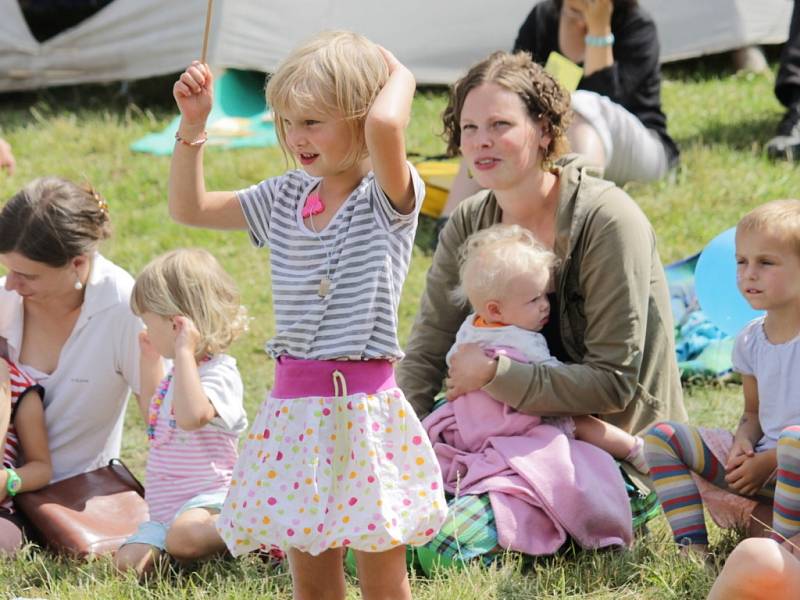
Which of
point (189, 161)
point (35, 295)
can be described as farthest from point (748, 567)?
point (35, 295)

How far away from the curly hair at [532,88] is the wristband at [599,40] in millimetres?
2258

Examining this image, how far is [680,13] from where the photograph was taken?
26.2 feet

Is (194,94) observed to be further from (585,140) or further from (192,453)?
(585,140)

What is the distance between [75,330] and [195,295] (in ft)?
1.67

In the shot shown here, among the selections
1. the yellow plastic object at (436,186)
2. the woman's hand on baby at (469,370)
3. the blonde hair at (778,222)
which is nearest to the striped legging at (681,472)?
the woman's hand on baby at (469,370)

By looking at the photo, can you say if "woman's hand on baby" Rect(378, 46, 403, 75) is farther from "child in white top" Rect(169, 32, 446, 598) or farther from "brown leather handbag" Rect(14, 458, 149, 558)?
"brown leather handbag" Rect(14, 458, 149, 558)

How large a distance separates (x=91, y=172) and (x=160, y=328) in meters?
3.66

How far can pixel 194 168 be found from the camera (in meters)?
2.61

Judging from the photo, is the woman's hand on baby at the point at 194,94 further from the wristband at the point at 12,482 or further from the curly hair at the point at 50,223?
the wristband at the point at 12,482

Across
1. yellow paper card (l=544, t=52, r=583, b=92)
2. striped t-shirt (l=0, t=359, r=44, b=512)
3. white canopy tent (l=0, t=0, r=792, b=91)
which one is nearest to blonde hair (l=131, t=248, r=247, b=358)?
striped t-shirt (l=0, t=359, r=44, b=512)

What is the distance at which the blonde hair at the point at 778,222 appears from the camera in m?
3.02

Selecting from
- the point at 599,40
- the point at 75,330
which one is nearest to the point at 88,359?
the point at 75,330

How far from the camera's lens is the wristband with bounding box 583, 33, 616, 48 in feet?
19.1

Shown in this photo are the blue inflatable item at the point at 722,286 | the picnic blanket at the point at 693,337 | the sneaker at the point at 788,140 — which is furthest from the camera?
the sneaker at the point at 788,140
